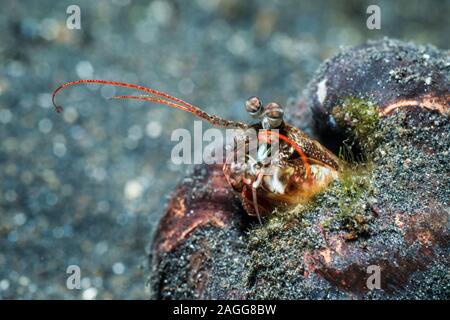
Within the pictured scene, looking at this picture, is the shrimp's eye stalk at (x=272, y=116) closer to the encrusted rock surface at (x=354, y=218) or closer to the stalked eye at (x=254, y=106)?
the stalked eye at (x=254, y=106)

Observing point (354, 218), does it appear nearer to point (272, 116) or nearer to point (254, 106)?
point (272, 116)

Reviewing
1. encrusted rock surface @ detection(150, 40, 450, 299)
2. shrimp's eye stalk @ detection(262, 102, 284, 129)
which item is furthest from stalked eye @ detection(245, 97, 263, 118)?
encrusted rock surface @ detection(150, 40, 450, 299)

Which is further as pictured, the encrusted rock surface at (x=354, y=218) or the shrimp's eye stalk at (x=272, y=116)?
the shrimp's eye stalk at (x=272, y=116)

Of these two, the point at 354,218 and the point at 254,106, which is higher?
the point at 254,106

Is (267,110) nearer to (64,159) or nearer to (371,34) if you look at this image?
(64,159)

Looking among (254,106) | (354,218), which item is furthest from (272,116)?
(354,218)

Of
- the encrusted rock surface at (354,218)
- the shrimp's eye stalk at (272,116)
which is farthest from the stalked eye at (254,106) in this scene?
the encrusted rock surface at (354,218)

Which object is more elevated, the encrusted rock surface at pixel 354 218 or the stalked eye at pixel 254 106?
the stalked eye at pixel 254 106

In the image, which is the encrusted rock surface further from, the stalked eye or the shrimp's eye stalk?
the stalked eye
